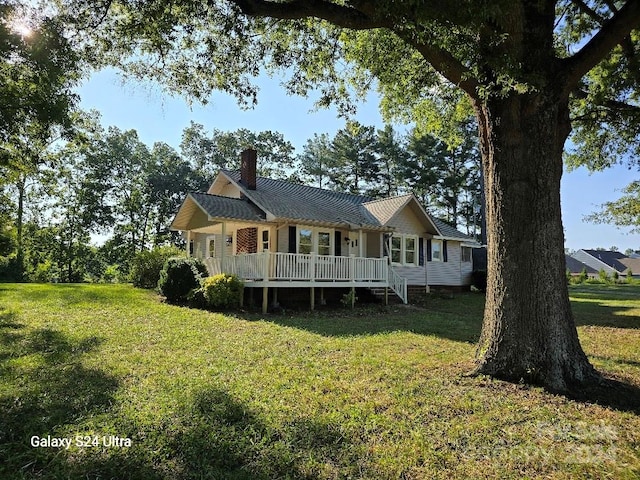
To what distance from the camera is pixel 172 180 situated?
3838 cm

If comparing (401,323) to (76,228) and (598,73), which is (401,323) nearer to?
(598,73)

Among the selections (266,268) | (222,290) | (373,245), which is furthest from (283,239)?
(373,245)

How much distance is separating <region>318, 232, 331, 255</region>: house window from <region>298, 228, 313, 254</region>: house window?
20.0 inches

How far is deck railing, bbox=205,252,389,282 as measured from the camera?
43.0 ft

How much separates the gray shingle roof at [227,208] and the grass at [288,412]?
6.33 metres

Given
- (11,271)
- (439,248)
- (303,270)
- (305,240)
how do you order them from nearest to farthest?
(303,270)
(305,240)
(439,248)
(11,271)

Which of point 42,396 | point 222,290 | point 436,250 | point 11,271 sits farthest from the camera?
point 11,271

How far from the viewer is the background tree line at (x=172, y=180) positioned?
30.9m

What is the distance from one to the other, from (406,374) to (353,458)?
2572 millimetres

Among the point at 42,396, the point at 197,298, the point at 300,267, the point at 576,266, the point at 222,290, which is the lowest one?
the point at 42,396

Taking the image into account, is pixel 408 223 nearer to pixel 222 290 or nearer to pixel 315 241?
pixel 315 241

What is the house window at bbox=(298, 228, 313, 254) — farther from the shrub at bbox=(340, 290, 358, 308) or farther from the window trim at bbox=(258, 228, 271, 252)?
the shrub at bbox=(340, 290, 358, 308)

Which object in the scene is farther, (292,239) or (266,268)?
(292,239)

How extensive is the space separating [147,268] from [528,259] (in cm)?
1782
